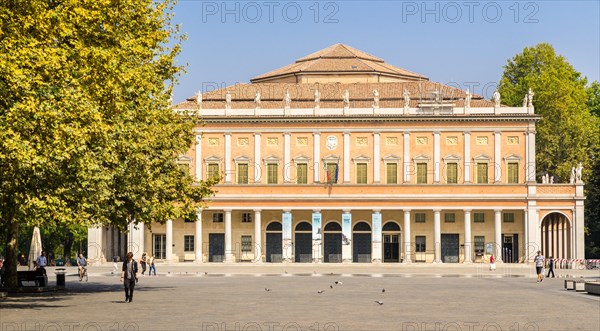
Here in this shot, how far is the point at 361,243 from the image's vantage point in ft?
297

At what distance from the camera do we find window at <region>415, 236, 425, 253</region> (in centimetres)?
9012

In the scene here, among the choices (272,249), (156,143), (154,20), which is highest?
(154,20)

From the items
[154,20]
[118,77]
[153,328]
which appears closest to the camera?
[153,328]

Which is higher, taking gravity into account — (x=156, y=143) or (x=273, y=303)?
(x=156, y=143)

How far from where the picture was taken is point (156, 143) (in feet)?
138

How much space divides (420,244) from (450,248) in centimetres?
237

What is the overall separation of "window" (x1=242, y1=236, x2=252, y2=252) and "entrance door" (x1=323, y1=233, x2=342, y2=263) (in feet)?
19.4

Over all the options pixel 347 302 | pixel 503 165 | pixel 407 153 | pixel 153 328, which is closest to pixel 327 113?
pixel 407 153

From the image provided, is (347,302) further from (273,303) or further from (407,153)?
(407,153)

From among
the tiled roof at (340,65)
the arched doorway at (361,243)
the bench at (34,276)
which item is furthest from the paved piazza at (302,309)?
the tiled roof at (340,65)

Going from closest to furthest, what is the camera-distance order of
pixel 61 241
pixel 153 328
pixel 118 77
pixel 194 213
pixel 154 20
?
1. pixel 153 328
2. pixel 118 77
3. pixel 154 20
4. pixel 194 213
5. pixel 61 241

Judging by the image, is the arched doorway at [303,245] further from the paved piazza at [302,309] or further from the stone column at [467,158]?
the paved piazza at [302,309]

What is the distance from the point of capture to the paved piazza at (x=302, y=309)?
2661cm

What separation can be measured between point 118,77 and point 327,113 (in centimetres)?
5698
